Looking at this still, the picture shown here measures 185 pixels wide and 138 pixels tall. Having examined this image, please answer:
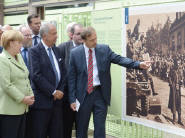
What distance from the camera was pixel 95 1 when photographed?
712 centimetres

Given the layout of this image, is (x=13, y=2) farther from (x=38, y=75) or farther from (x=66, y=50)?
(x=38, y=75)

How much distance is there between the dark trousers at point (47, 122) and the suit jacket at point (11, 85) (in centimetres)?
45

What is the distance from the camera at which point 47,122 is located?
5.46m

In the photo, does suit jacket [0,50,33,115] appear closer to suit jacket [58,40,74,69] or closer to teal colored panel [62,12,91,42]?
suit jacket [58,40,74,69]

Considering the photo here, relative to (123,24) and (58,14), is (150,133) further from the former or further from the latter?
(58,14)

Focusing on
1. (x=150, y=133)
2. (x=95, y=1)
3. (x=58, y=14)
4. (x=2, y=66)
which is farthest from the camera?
(x=58, y=14)

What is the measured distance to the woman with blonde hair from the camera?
4.82 metres

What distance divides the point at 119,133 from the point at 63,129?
3.18ft

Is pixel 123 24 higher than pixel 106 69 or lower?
higher

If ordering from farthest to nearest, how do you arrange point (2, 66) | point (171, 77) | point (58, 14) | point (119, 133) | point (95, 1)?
point (58, 14)
point (95, 1)
point (119, 133)
point (171, 77)
point (2, 66)

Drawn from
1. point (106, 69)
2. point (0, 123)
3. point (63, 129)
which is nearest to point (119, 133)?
point (63, 129)

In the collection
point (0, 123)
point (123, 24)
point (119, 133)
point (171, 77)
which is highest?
point (123, 24)

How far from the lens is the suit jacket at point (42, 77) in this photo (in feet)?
17.4

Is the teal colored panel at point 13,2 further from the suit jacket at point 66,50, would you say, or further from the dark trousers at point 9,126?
the dark trousers at point 9,126
